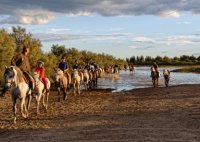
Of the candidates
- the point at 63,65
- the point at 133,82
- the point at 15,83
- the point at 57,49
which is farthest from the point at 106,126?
the point at 57,49

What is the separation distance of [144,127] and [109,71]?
2421 inches

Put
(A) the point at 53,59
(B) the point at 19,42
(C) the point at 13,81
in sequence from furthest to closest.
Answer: (A) the point at 53,59
(B) the point at 19,42
(C) the point at 13,81

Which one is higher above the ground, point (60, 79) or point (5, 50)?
point (5, 50)

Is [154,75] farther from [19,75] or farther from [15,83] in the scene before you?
[15,83]

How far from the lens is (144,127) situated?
14.0m

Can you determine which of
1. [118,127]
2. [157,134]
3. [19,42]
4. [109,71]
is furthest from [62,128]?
[109,71]

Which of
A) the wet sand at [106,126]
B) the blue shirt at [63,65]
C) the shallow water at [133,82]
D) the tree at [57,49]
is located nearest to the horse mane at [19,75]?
the wet sand at [106,126]

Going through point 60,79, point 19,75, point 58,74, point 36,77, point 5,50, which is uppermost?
point 5,50

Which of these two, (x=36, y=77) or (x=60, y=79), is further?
(x=60, y=79)

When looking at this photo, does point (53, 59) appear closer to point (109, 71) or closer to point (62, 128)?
point (109, 71)

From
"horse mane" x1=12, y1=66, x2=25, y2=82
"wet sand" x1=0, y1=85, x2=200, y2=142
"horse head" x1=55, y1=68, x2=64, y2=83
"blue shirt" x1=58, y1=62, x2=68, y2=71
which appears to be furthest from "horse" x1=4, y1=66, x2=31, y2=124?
"blue shirt" x1=58, y1=62, x2=68, y2=71

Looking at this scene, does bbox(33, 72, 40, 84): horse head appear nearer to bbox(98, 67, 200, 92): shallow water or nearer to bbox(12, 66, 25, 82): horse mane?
bbox(12, 66, 25, 82): horse mane

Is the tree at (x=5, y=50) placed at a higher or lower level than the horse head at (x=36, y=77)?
higher

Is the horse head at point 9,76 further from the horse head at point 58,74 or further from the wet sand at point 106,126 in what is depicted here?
the horse head at point 58,74
